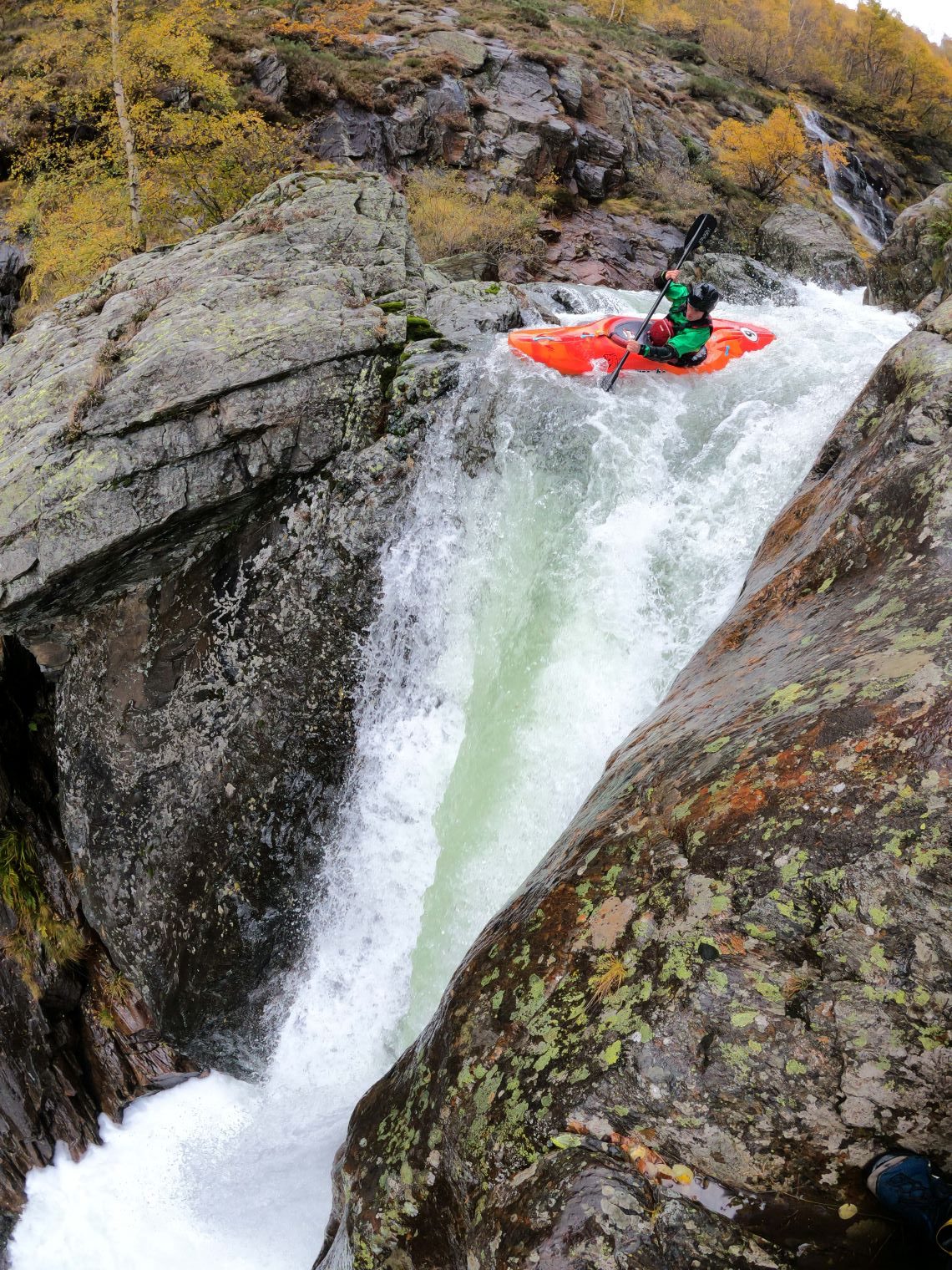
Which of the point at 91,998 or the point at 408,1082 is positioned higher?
the point at 408,1082

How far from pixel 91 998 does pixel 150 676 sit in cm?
361

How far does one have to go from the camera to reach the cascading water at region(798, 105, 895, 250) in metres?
23.8

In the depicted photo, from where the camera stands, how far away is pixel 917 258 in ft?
43.2

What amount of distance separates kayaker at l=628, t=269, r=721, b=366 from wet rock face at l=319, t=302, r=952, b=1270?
4609 mm

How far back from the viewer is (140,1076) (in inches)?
287

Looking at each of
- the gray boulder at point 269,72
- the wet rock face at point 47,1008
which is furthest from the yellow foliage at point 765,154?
the wet rock face at point 47,1008

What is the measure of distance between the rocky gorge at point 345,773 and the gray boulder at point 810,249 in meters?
Result: 11.3

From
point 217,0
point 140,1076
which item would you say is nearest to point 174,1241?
point 140,1076

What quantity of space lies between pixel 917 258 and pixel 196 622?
560 inches

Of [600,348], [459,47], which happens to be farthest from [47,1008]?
[459,47]

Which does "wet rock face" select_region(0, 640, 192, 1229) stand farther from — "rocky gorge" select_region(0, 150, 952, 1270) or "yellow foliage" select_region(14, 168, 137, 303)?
"yellow foliage" select_region(14, 168, 137, 303)

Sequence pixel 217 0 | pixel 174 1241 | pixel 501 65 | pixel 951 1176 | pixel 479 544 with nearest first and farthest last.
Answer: pixel 951 1176, pixel 174 1241, pixel 479 544, pixel 217 0, pixel 501 65

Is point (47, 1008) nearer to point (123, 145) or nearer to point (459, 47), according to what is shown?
point (123, 145)

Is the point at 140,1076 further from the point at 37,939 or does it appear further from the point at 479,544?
the point at 479,544
